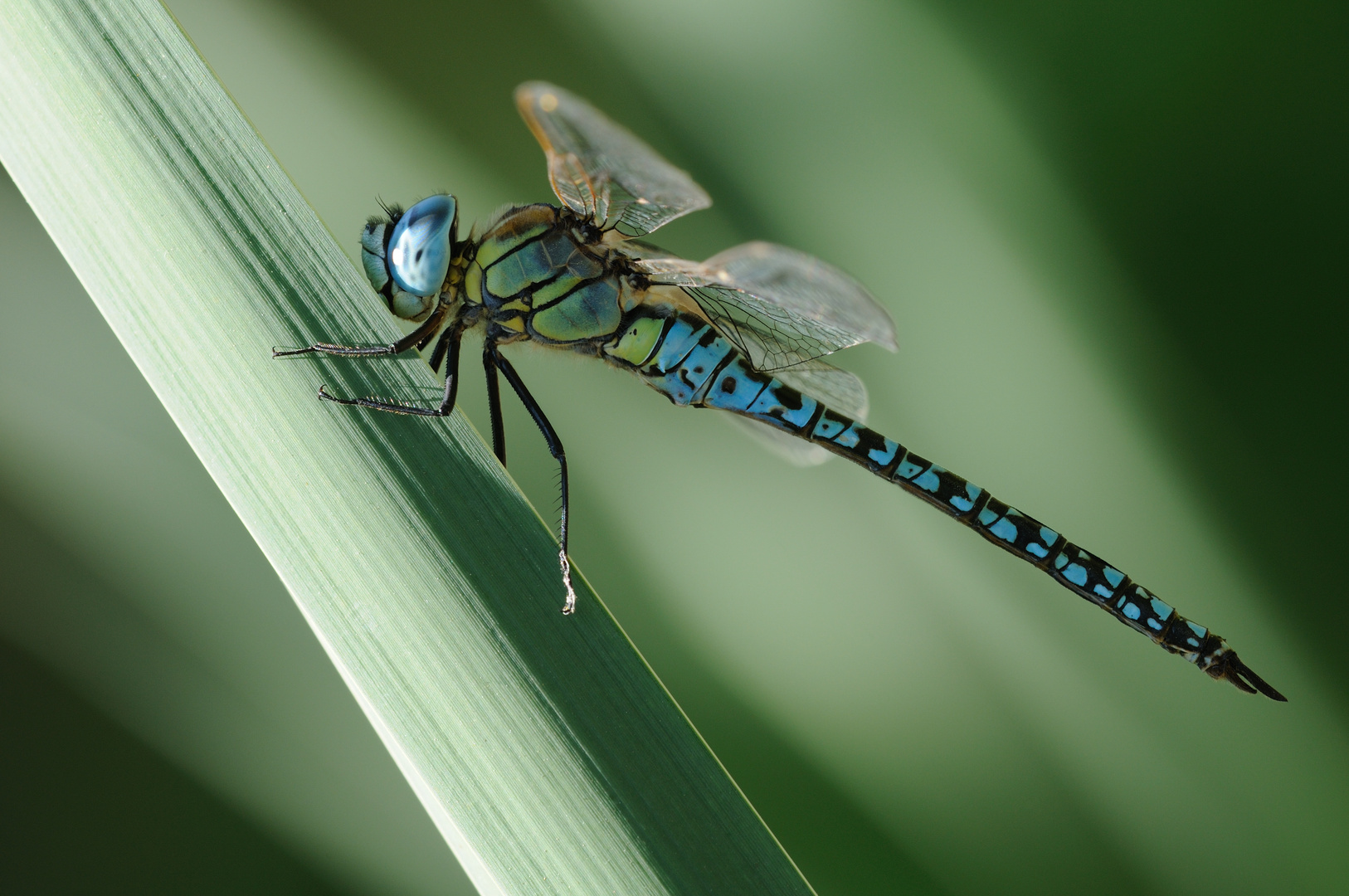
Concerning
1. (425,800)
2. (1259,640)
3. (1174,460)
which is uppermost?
(1174,460)

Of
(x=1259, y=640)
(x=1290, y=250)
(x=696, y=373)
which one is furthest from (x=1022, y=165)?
(x=1259, y=640)

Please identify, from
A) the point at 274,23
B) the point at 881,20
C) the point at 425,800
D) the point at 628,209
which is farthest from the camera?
the point at 628,209

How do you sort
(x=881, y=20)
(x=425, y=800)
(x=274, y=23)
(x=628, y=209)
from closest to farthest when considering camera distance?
(x=425, y=800)
(x=881, y=20)
(x=274, y=23)
(x=628, y=209)

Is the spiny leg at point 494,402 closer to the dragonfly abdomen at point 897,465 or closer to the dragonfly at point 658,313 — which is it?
the dragonfly at point 658,313

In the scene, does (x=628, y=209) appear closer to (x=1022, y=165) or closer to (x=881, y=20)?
(x=881, y=20)

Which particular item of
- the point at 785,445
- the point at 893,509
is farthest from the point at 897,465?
the point at 785,445

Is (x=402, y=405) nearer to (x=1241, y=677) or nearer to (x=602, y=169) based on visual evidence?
(x=602, y=169)

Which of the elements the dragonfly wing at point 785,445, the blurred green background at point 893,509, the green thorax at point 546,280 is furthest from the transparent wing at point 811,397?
the green thorax at point 546,280

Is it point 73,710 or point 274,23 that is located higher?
point 274,23
